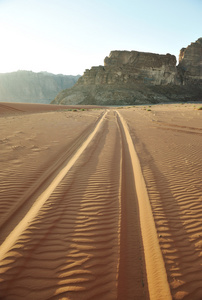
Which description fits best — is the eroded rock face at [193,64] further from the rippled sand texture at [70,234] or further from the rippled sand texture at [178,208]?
the rippled sand texture at [70,234]

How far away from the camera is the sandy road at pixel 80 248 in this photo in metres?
1.91

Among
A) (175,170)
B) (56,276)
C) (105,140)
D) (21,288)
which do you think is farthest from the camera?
(105,140)

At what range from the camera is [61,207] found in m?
3.30

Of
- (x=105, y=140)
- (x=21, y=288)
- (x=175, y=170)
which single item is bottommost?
(x=21, y=288)

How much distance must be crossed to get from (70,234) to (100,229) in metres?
0.46

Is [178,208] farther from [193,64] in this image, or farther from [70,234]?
[193,64]

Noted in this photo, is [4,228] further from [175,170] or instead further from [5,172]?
[175,170]

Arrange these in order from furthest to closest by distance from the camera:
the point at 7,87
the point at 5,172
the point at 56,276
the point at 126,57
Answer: the point at 7,87 → the point at 126,57 → the point at 5,172 → the point at 56,276

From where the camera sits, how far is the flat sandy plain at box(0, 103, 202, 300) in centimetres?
196

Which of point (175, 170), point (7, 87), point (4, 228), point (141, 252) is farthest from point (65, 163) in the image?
point (7, 87)

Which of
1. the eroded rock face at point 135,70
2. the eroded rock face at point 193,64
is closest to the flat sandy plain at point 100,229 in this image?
the eroded rock face at point 135,70

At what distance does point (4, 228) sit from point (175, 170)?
432 cm

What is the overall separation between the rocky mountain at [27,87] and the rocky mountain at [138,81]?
5440 centimetres

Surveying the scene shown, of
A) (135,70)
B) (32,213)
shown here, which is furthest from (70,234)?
(135,70)
